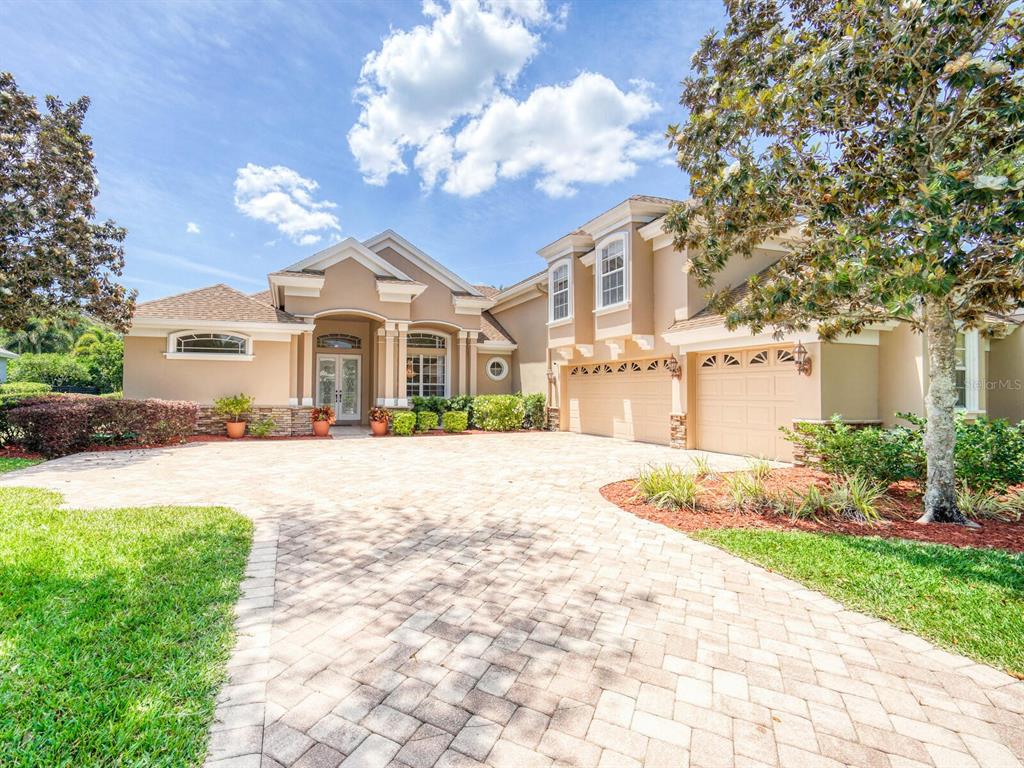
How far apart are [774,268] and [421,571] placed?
6841 mm

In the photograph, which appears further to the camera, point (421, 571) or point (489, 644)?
point (421, 571)

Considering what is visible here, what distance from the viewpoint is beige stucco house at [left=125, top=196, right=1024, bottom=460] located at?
997 cm

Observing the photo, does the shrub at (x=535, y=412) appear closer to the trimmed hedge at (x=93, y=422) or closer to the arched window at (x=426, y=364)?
the arched window at (x=426, y=364)

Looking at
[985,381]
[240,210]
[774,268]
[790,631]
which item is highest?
[240,210]

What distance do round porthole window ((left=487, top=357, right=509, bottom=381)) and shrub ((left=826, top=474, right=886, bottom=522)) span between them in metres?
14.7

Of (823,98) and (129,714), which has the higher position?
(823,98)

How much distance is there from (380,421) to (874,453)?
13315 mm

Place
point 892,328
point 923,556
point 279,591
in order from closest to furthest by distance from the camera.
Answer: point 279,591
point 923,556
point 892,328

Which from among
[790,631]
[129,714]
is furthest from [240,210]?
[790,631]

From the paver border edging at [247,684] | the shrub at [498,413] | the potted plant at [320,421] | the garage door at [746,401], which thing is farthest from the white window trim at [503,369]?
the paver border edging at [247,684]

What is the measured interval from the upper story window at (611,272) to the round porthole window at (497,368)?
275 inches

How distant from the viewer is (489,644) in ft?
9.91

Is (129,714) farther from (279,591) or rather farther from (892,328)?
(892,328)

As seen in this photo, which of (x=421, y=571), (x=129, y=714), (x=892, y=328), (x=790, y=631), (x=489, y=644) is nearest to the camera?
(x=129, y=714)
